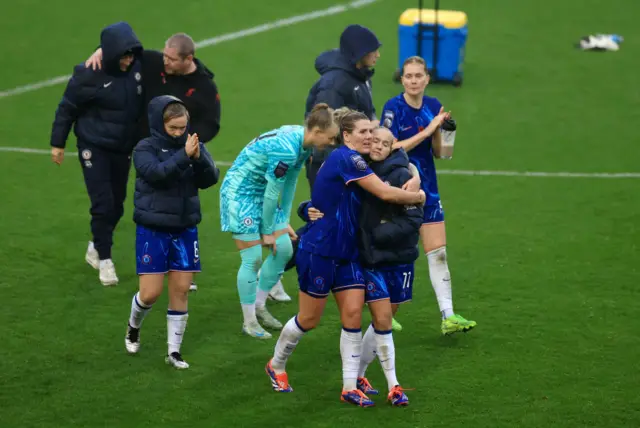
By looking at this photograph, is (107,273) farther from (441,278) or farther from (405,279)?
(405,279)

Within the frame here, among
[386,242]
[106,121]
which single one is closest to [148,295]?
[386,242]

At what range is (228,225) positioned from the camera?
9.80 metres

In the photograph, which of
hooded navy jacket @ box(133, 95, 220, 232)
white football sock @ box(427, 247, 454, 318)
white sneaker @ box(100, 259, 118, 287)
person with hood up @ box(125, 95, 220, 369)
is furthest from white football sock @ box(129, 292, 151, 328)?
white football sock @ box(427, 247, 454, 318)

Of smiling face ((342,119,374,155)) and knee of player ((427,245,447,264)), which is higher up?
smiling face ((342,119,374,155))

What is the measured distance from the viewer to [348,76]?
10.5 m

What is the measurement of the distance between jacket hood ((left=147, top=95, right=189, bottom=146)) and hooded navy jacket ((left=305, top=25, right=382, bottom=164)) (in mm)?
1582

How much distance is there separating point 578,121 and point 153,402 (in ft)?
33.2

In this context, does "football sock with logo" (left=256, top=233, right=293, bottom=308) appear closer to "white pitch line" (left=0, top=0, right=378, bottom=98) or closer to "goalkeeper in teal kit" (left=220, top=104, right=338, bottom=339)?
"goalkeeper in teal kit" (left=220, top=104, right=338, bottom=339)

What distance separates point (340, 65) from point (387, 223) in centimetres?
265

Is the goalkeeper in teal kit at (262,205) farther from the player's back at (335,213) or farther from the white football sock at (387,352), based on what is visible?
the white football sock at (387,352)

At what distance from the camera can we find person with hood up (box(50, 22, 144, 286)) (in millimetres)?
10781

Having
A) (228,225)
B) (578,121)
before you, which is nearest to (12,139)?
(228,225)

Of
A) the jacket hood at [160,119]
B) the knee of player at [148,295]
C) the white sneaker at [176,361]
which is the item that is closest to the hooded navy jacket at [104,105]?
the jacket hood at [160,119]

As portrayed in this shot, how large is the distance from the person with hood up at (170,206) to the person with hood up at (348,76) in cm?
157
